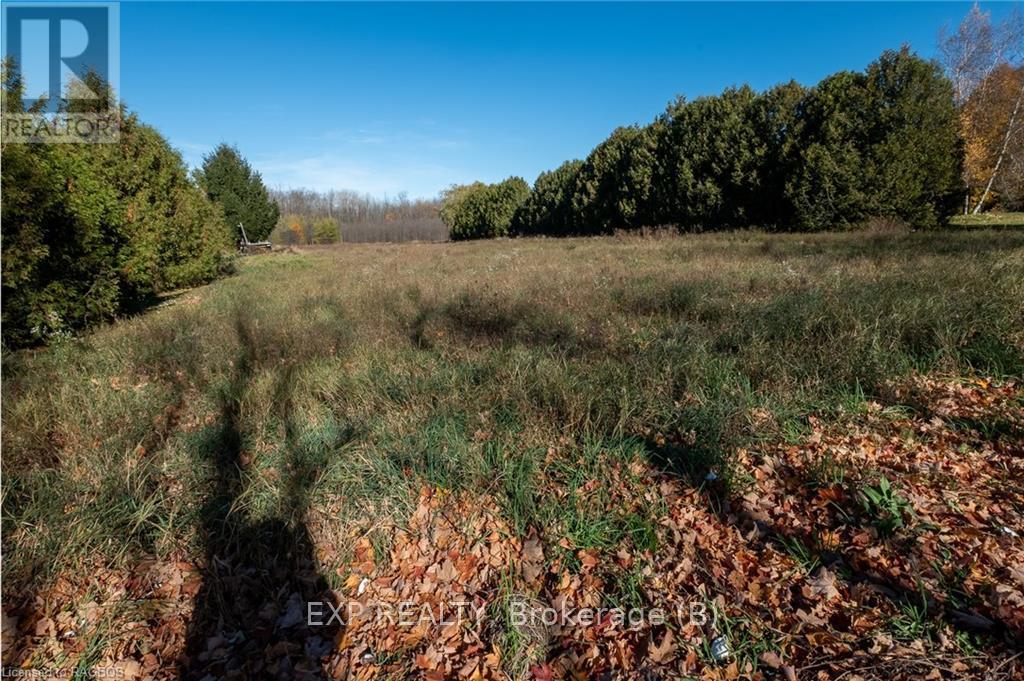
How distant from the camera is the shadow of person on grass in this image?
2234mm

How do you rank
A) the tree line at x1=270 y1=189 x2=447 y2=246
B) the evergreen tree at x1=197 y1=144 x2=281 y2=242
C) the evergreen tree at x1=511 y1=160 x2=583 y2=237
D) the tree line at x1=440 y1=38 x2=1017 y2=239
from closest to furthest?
the tree line at x1=440 y1=38 x2=1017 y2=239 → the evergreen tree at x1=197 y1=144 x2=281 y2=242 → the evergreen tree at x1=511 y1=160 x2=583 y2=237 → the tree line at x1=270 y1=189 x2=447 y2=246

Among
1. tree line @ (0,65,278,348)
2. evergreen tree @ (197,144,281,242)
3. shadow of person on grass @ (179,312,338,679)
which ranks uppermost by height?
evergreen tree @ (197,144,281,242)

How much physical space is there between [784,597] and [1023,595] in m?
1.04

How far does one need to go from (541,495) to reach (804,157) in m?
20.5

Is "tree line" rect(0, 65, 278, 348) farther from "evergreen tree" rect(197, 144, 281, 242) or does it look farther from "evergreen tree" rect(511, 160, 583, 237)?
"evergreen tree" rect(511, 160, 583, 237)

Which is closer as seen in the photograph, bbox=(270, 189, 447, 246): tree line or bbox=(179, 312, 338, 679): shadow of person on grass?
bbox=(179, 312, 338, 679): shadow of person on grass

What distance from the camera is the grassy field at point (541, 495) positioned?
2164 mm

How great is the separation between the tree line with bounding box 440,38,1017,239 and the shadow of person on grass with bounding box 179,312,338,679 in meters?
20.7

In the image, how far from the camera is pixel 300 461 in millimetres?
3391

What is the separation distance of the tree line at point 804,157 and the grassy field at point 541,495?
14178 millimetres

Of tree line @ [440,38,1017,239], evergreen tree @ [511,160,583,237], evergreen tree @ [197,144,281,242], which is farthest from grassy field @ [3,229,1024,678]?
evergreen tree @ [511,160,583,237]

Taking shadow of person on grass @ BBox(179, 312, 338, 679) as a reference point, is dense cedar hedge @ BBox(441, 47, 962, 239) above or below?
above

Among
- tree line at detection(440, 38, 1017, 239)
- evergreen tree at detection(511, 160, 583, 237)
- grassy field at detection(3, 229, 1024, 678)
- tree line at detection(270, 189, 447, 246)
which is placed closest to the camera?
grassy field at detection(3, 229, 1024, 678)

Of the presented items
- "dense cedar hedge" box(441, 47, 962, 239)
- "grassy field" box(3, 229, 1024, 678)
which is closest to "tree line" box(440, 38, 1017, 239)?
"dense cedar hedge" box(441, 47, 962, 239)
